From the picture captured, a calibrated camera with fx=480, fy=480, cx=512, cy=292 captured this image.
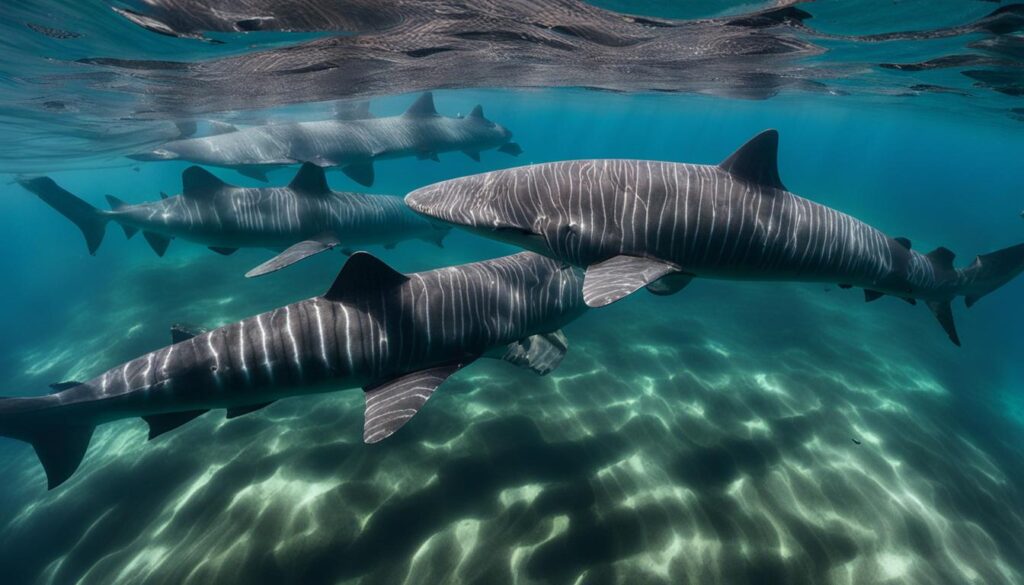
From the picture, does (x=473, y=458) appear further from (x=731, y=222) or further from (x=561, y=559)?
(x=731, y=222)

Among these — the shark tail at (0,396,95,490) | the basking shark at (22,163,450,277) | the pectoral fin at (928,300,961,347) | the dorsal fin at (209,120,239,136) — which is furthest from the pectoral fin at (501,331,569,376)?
the dorsal fin at (209,120,239,136)

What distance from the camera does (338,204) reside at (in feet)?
35.6

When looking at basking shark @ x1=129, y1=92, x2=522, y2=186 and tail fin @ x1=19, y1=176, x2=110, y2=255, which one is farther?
basking shark @ x1=129, y1=92, x2=522, y2=186

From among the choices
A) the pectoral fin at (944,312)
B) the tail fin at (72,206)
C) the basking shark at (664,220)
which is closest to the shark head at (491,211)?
the basking shark at (664,220)

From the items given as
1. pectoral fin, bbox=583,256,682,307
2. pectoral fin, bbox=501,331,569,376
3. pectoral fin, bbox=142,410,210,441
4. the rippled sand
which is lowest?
the rippled sand

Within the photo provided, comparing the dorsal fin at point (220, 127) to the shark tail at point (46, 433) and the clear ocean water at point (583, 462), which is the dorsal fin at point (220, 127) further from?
the shark tail at point (46, 433)

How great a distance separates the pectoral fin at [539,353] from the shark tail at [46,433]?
16.2 ft

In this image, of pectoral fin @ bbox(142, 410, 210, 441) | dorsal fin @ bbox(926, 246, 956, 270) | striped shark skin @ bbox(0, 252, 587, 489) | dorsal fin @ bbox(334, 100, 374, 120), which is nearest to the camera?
striped shark skin @ bbox(0, 252, 587, 489)

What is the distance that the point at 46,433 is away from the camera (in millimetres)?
5410

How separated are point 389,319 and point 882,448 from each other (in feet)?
29.5

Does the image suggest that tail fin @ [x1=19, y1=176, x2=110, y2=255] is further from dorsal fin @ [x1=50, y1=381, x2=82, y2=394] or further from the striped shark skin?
the striped shark skin

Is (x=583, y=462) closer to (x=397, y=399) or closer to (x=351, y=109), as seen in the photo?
(x=397, y=399)

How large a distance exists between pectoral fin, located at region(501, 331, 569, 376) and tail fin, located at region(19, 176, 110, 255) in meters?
11.4

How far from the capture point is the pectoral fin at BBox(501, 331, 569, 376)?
6.89m
